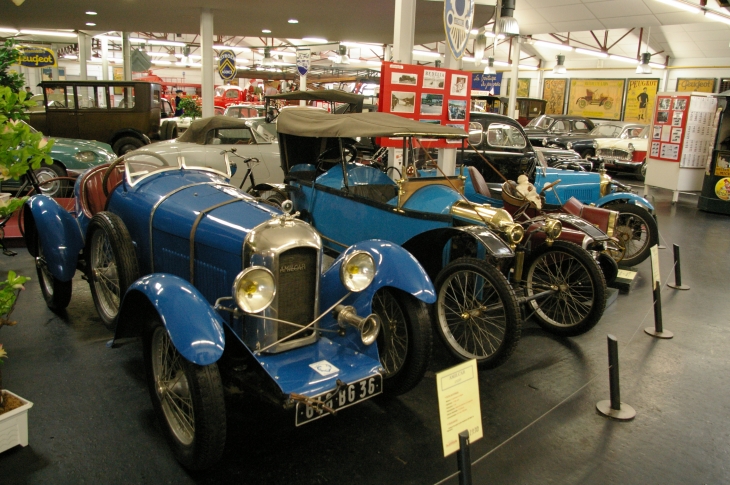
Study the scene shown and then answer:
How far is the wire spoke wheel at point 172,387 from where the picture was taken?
2512mm

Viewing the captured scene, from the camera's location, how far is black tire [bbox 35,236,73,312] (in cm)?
401

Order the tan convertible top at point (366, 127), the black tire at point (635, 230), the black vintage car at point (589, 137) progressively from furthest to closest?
the black vintage car at point (589, 137) → the black tire at point (635, 230) → the tan convertible top at point (366, 127)

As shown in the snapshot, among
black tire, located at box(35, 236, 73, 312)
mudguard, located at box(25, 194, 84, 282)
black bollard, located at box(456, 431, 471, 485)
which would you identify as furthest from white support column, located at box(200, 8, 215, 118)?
black bollard, located at box(456, 431, 471, 485)

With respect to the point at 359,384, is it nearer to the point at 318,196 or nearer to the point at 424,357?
the point at 424,357

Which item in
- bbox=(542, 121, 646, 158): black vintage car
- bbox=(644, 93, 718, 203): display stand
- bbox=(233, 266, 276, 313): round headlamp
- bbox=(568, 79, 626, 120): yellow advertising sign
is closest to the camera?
bbox=(233, 266, 276, 313): round headlamp

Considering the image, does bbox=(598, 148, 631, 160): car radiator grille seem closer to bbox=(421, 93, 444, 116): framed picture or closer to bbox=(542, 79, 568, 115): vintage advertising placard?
bbox=(421, 93, 444, 116): framed picture

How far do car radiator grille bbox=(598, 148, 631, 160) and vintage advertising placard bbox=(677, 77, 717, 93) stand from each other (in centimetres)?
851

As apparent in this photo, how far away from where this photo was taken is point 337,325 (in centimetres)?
294

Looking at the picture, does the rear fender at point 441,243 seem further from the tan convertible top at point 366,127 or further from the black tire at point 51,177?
the black tire at point 51,177

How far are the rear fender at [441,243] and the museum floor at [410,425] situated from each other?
0.80m

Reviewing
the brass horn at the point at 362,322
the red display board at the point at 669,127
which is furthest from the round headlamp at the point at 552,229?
the red display board at the point at 669,127

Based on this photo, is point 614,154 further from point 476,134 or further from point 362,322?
point 362,322

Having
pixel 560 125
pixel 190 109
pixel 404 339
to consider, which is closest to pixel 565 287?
pixel 404 339

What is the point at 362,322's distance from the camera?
2703mm
